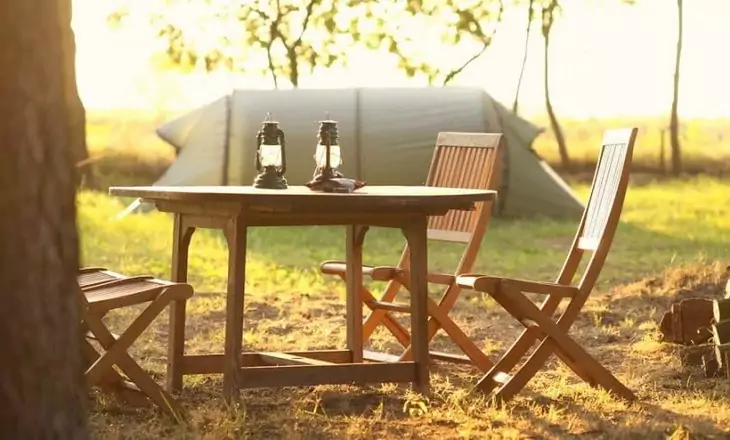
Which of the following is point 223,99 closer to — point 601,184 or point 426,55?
point 426,55

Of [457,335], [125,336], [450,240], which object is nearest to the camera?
[125,336]

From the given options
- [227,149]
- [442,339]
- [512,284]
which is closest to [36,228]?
[512,284]

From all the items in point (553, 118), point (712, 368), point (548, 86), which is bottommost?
point (712, 368)

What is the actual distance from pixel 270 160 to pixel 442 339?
1.84 m

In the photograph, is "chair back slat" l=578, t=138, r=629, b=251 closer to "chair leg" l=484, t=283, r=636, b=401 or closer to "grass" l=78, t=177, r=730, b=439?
"chair leg" l=484, t=283, r=636, b=401

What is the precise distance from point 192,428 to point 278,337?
2.02 metres

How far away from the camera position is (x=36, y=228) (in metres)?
2.29

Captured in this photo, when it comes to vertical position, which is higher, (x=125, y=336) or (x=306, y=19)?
(x=306, y=19)

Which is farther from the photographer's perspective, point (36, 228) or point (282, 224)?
point (282, 224)

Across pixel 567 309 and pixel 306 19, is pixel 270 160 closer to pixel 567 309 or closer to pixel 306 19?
pixel 567 309

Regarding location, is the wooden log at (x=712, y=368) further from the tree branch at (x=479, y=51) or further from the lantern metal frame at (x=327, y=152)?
the tree branch at (x=479, y=51)

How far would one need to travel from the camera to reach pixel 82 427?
2.40 metres

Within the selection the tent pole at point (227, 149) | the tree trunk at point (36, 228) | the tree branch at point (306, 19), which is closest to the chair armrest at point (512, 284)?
the tree trunk at point (36, 228)

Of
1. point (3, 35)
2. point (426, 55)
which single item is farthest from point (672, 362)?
point (426, 55)
